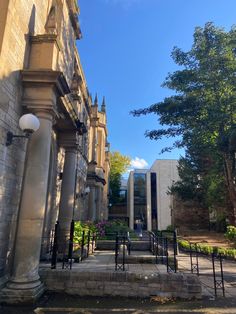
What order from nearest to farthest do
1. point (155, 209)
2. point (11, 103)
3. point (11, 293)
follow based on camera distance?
point (11, 293) < point (11, 103) < point (155, 209)

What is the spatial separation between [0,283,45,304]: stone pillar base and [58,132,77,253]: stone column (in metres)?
3.68

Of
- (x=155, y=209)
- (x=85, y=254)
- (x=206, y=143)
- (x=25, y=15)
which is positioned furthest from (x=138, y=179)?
(x=25, y=15)

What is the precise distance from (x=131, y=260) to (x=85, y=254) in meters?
1.89

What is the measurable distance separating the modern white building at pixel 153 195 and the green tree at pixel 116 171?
5553 mm

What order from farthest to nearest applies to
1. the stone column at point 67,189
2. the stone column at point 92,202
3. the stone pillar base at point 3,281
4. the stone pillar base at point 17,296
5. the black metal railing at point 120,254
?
1. the stone column at point 92,202
2. the stone column at point 67,189
3. the black metal railing at point 120,254
4. the stone pillar base at point 3,281
5. the stone pillar base at point 17,296

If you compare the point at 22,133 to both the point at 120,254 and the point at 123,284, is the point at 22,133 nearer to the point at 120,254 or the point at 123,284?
the point at 123,284

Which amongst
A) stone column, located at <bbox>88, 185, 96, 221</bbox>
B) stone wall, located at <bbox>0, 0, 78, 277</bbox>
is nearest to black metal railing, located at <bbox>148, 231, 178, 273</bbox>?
stone wall, located at <bbox>0, 0, 78, 277</bbox>

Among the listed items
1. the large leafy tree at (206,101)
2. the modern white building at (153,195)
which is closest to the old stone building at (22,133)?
the large leafy tree at (206,101)

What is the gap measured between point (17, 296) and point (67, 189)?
196 inches

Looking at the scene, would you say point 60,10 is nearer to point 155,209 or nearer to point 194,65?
point 194,65

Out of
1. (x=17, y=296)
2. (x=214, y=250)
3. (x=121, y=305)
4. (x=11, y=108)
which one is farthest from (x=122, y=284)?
(x=214, y=250)

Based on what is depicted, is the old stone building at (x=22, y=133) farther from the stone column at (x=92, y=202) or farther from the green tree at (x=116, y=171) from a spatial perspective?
the green tree at (x=116, y=171)

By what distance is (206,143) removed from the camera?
17.5 meters

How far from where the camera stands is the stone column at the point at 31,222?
5.70 m
